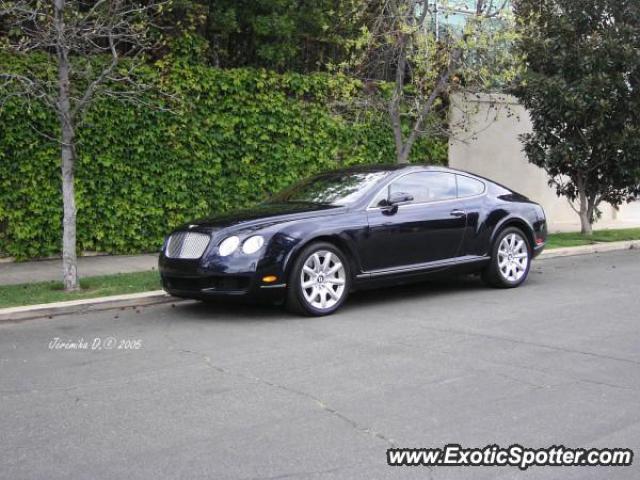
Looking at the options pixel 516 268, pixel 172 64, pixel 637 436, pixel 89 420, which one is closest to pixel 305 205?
pixel 516 268

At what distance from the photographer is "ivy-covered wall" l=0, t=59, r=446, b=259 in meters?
12.0

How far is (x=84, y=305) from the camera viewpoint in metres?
8.66

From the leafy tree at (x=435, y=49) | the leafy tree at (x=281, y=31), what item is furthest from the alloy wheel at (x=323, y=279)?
the leafy tree at (x=281, y=31)

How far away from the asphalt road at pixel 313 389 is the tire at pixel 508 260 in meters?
0.95

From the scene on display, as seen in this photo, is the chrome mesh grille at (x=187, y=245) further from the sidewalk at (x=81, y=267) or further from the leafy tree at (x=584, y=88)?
the leafy tree at (x=584, y=88)

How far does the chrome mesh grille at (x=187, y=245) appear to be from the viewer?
25.7 feet

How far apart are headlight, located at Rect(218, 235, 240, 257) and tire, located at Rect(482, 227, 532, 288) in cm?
344

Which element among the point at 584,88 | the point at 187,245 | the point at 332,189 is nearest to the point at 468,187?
the point at 332,189

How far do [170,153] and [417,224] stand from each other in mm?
5899

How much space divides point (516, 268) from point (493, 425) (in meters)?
5.36

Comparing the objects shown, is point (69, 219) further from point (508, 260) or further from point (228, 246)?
point (508, 260)

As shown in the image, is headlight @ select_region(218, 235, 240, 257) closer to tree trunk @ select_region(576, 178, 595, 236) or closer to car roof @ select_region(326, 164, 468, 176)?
car roof @ select_region(326, 164, 468, 176)

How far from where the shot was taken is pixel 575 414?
4812 mm

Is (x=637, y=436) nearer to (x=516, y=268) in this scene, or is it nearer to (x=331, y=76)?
(x=516, y=268)
